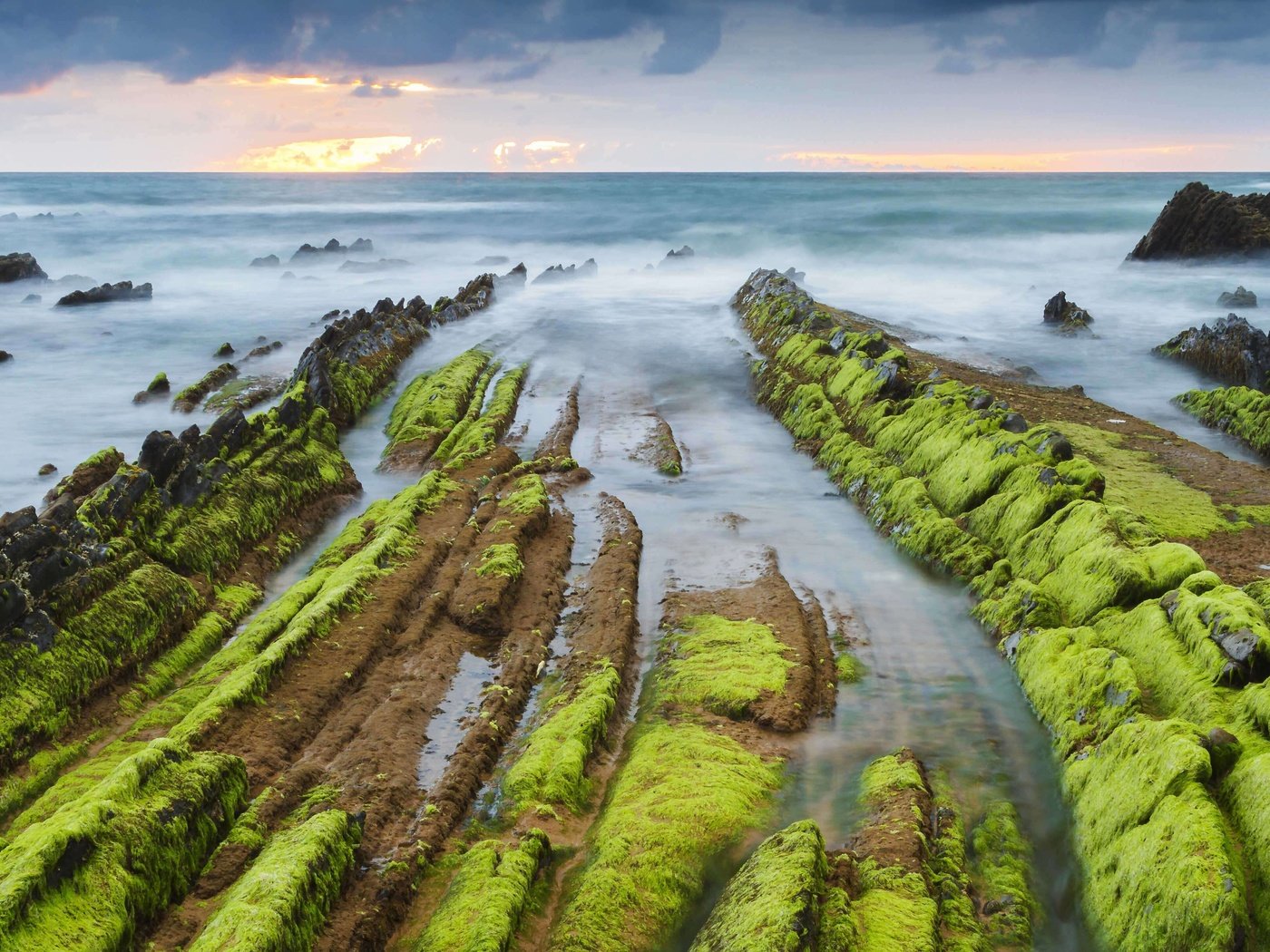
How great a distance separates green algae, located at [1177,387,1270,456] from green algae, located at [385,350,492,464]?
1795 centimetres

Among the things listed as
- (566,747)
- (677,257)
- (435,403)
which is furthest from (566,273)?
(566,747)

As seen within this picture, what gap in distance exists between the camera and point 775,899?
7.27 m

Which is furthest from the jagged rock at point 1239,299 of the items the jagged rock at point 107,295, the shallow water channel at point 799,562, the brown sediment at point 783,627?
the jagged rock at point 107,295

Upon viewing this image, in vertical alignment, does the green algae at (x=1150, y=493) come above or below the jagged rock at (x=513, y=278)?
below

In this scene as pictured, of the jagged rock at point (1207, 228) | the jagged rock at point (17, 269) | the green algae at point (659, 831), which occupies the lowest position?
the green algae at point (659, 831)

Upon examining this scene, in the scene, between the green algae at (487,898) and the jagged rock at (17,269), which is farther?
the jagged rock at (17,269)

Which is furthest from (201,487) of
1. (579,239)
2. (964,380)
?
(579,239)

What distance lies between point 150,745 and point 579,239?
264ft

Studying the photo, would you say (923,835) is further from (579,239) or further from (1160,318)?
(579,239)

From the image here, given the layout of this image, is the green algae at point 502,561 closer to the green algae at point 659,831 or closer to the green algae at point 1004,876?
the green algae at point 659,831

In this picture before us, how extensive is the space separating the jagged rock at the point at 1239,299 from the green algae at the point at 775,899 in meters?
39.4

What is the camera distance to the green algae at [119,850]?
23.6 ft

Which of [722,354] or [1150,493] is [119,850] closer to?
[1150,493]

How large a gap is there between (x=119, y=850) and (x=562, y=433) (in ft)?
50.1
